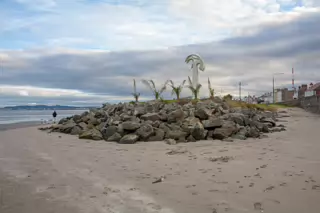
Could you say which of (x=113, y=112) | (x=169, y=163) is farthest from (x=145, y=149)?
(x=113, y=112)

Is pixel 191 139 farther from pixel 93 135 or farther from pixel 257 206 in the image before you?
pixel 257 206

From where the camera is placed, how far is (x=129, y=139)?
12672 mm

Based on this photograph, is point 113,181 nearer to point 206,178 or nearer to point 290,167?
point 206,178

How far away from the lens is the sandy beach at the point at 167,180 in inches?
197

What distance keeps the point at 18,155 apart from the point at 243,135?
800 cm

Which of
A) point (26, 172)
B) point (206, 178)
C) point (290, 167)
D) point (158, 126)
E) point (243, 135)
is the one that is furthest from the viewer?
point (158, 126)

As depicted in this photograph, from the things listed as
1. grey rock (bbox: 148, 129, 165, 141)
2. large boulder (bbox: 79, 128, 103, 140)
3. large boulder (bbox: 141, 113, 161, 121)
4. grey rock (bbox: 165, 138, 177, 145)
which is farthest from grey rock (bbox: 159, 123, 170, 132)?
large boulder (bbox: 79, 128, 103, 140)

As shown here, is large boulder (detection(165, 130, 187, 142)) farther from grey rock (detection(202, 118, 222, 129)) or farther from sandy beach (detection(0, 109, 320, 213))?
sandy beach (detection(0, 109, 320, 213))

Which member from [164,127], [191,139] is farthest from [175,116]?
[191,139]

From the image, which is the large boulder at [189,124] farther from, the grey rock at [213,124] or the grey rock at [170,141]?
the grey rock at [170,141]

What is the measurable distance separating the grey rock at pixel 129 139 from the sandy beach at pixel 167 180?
6.21 ft

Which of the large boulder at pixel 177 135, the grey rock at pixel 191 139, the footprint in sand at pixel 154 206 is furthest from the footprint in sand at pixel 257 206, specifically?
the large boulder at pixel 177 135

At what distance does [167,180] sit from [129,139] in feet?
20.6

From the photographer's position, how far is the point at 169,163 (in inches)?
327
